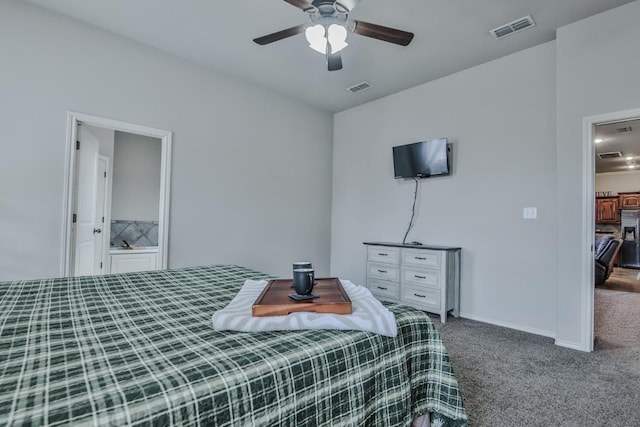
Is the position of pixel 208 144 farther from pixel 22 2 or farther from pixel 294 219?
pixel 22 2

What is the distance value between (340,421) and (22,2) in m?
3.79

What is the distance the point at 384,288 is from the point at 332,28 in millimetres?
2868

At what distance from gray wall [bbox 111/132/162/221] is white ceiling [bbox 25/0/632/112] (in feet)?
7.01

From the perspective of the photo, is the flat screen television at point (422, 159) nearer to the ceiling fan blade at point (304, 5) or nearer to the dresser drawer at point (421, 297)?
the dresser drawer at point (421, 297)

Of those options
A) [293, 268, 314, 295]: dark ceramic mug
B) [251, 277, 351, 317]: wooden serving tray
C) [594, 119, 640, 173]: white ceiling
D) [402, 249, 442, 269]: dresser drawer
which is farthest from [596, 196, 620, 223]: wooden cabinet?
[293, 268, 314, 295]: dark ceramic mug

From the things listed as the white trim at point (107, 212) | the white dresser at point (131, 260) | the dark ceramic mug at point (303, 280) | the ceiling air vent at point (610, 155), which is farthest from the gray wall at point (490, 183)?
the ceiling air vent at point (610, 155)

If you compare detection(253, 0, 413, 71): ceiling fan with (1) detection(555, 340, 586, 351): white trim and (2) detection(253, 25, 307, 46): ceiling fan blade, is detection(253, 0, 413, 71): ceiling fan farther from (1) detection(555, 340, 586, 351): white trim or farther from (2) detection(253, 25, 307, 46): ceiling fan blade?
(1) detection(555, 340, 586, 351): white trim

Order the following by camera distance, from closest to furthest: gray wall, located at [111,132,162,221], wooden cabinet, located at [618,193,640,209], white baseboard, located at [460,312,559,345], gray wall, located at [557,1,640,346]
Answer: gray wall, located at [557,1,640,346] → white baseboard, located at [460,312,559,345] → gray wall, located at [111,132,162,221] → wooden cabinet, located at [618,193,640,209]

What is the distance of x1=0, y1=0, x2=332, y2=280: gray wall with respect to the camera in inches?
102

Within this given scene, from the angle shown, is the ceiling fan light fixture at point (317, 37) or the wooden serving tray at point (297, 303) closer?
the wooden serving tray at point (297, 303)

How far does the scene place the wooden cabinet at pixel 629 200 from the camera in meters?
7.96

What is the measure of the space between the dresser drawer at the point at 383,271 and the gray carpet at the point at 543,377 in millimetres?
740

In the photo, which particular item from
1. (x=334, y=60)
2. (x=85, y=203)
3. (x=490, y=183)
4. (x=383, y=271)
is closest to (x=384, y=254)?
(x=383, y=271)

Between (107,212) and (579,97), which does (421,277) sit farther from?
(107,212)
